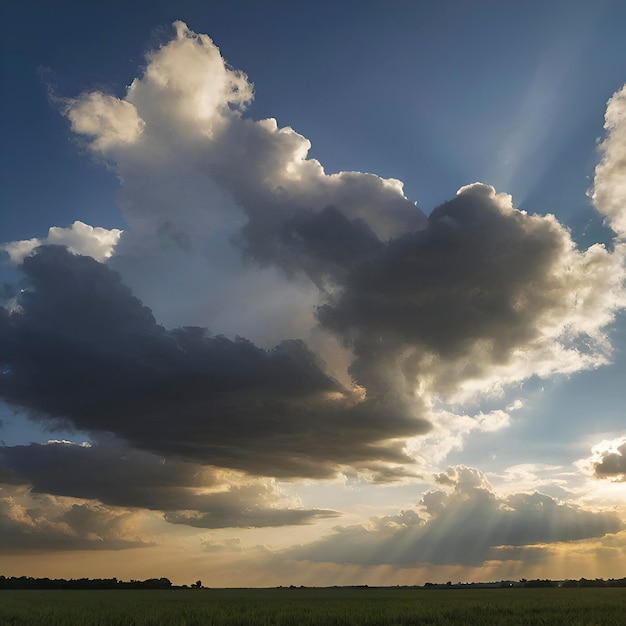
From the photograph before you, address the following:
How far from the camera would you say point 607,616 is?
33062 mm

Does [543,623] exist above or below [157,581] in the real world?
above

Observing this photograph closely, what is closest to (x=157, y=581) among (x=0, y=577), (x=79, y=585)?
(x=79, y=585)

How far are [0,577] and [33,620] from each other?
191021 mm

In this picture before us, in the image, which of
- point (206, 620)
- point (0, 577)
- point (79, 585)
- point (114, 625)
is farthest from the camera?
point (0, 577)

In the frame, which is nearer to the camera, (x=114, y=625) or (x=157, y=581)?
(x=114, y=625)

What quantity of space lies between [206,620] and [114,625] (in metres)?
4.99

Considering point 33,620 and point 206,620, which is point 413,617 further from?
point 33,620

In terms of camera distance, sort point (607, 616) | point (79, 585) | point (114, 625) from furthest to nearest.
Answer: point (79, 585), point (607, 616), point (114, 625)

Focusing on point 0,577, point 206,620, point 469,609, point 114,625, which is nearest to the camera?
point 114,625

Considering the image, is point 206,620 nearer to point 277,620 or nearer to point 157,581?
point 277,620

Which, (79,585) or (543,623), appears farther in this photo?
(79,585)

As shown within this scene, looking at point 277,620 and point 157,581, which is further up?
point 277,620

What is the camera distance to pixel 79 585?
6604 inches

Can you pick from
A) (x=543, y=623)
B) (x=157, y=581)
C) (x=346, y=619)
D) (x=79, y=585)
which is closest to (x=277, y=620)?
(x=346, y=619)
